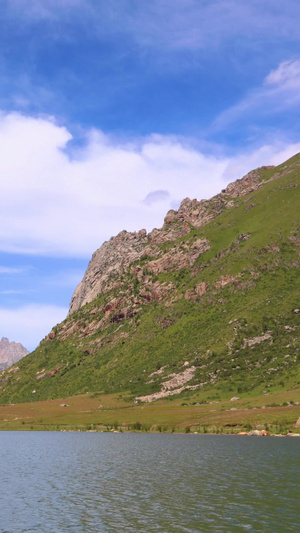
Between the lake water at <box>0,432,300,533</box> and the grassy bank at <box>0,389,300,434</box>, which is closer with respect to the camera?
the lake water at <box>0,432,300,533</box>

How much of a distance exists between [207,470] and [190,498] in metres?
15.9

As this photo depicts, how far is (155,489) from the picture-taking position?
4575cm

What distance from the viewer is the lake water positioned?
33.0 metres

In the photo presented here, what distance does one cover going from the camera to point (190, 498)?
40.9 meters

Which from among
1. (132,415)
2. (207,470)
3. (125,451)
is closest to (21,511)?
(207,470)

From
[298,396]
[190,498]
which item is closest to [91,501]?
[190,498]

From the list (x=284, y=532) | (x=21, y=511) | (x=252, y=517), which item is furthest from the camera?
(x=21, y=511)

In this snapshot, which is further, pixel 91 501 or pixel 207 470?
pixel 207 470

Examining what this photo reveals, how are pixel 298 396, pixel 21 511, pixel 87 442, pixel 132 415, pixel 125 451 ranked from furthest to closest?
pixel 132 415, pixel 298 396, pixel 87 442, pixel 125 451, pixel 21 511

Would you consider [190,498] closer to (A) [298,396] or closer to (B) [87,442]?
(B) [87,442]

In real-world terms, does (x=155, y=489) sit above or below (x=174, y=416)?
above

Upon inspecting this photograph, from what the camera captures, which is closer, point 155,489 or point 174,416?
point 155,489

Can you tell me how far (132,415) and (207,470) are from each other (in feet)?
321

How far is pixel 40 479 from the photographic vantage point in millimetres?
53406
